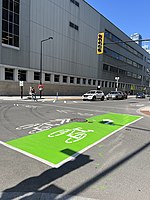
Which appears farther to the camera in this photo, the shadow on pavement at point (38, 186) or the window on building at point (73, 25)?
the window on building at point (73, 25)

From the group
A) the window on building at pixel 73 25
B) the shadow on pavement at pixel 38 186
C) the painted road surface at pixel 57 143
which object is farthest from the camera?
the window on building at pixel 73 25

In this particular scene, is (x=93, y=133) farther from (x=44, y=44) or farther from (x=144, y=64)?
(x=144, y=64)

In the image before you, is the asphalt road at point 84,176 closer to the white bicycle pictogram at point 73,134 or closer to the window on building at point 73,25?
the white bicycle pictogram at point 73,134

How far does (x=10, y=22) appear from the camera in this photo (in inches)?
1136

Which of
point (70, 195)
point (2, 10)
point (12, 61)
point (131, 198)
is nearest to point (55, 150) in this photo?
point (70, 195)

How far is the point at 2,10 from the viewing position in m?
27.6

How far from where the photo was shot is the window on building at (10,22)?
28.1 meters

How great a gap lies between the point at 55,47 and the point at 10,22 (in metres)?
10.8

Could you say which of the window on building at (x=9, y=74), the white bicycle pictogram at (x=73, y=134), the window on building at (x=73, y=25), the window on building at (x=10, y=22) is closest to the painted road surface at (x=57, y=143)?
the white bicycle pictogram at (x=73, y=134)

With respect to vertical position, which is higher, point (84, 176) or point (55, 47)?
point (55, 47)

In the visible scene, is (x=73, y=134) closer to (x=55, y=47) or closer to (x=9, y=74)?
(x=9, y=74)

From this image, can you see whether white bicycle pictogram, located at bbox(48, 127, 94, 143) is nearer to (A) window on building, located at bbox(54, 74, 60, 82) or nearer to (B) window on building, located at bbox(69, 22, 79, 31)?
(A) window on building, located at bbox(54, 74, 60, 82)

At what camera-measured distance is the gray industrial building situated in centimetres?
2916

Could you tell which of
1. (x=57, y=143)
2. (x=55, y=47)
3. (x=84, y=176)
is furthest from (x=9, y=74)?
(x=84, y=176)
